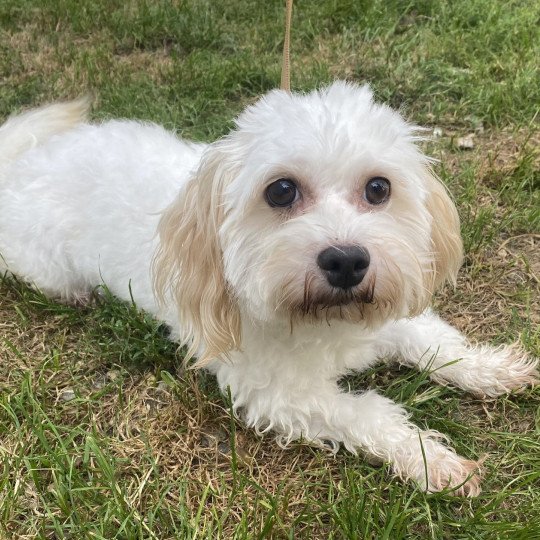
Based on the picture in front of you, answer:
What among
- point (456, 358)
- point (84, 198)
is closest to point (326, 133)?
point (456, 358)

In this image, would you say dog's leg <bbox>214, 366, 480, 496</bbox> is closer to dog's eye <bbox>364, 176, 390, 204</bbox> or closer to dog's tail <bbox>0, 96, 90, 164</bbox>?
dog's eye <bbox>364, 176, 390, 204</bbox>

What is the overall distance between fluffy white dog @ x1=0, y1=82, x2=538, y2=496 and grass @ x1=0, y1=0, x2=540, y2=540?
0.14 metres

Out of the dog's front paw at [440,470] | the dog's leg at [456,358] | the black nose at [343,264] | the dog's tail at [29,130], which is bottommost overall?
the dog's front paw at [440,470]

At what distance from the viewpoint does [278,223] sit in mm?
2086

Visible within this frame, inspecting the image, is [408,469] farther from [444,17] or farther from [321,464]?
[444,17]

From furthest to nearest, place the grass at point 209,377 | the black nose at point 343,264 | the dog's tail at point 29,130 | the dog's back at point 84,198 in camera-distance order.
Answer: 1. the dog's tail at point 29,130
2. the dog's back at point 84,198
3. the grass at point 209,377
4. the black nose at point 343,264

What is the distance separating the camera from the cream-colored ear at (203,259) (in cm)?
223

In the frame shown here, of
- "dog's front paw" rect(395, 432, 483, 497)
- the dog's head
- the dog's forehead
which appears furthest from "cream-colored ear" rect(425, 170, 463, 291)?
"dog's front paw" rect(395, 432, 483, 497)

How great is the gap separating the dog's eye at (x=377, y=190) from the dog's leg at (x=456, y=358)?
0.77 m

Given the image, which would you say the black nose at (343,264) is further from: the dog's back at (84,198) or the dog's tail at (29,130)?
the dog's tail at (29,130)

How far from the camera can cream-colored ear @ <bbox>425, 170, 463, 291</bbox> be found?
2.33 metres

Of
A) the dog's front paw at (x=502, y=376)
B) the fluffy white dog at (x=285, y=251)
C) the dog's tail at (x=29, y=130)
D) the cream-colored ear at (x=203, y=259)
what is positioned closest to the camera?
the fluffy white dog at (x=285, y=251)

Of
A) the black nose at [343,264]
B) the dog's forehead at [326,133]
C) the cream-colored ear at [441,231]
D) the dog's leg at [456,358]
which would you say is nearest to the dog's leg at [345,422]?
the dog's leg at [456,358]

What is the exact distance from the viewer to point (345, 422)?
2.50 meters
